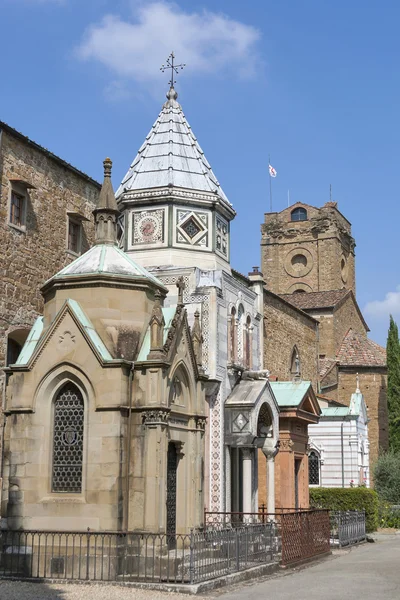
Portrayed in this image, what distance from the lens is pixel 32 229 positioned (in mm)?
21641

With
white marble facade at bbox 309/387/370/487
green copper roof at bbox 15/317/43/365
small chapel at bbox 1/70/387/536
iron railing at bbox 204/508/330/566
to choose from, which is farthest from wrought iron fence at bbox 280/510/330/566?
white marble facade at bbox 309/387/370/487

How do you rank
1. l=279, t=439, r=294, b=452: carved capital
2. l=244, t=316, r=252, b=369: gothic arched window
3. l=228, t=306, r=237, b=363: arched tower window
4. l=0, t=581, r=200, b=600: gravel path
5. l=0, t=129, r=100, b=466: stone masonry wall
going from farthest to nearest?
l=279, t=439, r=294, b=452: carved capital, l=244, t=316, r=252, b=369: gothic arched window, l=228, t=306, r=237, b=363: arched tower window, l=0, t=129, r=100, b=466: stone masonry wall, l=0, t=581, r=200, b=600: gravel path

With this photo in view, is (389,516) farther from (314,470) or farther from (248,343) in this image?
(248,343)

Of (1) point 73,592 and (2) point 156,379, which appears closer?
→ (1) point 73,592

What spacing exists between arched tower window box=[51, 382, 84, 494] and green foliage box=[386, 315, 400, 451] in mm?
30297

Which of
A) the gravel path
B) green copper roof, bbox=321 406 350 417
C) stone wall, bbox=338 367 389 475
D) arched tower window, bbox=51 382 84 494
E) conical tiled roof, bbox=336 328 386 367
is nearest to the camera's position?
the gravel path

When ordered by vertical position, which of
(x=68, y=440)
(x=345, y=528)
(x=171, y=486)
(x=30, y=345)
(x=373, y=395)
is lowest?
(x=345, y=528)

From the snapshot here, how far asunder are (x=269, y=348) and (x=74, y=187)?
53.9ft

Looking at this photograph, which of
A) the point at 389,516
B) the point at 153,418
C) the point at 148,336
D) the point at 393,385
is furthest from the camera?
the point at 393,385

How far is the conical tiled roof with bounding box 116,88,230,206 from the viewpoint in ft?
73.0

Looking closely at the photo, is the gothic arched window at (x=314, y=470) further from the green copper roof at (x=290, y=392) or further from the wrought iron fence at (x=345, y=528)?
the green copper roof at (x=290, y=392)

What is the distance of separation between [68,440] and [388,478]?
26512 mm

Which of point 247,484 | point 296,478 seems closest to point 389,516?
point 296,478

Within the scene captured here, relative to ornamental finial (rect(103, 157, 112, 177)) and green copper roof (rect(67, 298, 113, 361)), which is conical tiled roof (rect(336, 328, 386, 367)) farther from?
green copper roof (rect(67, 298, 113, 361))
